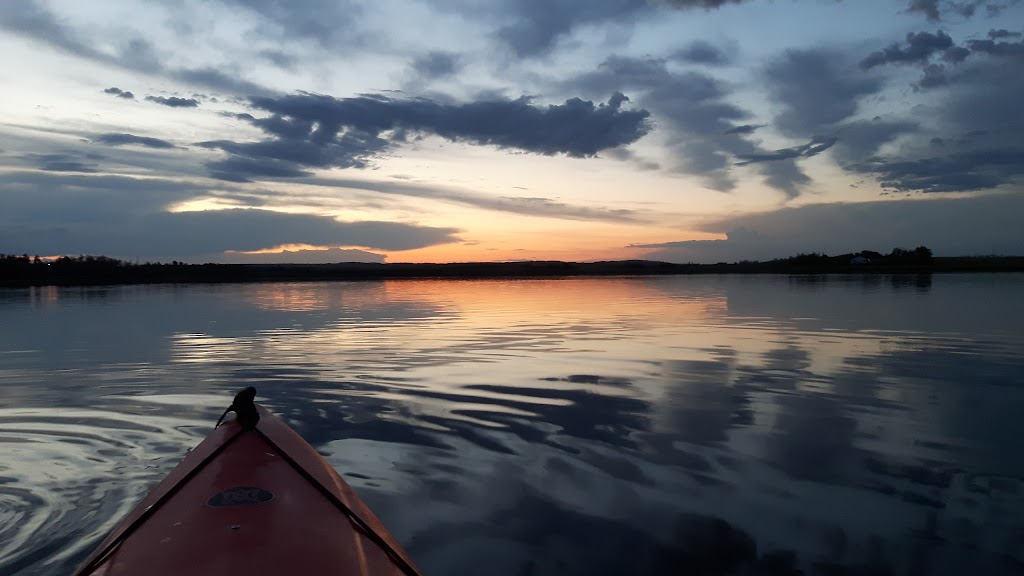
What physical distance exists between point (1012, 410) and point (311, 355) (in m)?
13.6

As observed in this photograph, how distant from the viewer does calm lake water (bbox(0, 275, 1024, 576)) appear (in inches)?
197

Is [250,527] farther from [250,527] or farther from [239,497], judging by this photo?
[239,497]

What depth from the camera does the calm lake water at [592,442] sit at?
16.4ft

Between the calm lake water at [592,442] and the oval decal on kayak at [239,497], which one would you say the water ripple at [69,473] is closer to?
the calm lake water at [592,442]

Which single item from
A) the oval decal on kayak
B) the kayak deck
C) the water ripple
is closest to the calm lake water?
the water ripple

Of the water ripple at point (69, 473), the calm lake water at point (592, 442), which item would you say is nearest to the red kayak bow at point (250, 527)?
the calm lake water at point (592, 442)

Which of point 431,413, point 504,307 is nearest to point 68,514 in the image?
point 431,413

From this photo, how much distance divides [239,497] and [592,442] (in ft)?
15.1

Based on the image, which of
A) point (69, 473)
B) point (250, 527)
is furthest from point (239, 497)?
point (69, 473)

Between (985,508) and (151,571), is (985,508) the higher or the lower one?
the lower one

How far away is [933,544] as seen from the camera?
495 centimetres

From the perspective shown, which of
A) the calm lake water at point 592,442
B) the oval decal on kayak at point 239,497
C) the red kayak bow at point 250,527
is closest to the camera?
the red kayak bow at point 250,527

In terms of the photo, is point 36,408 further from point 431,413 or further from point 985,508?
point 985,508

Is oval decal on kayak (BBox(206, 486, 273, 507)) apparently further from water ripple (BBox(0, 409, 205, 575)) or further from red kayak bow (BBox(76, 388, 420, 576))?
water ripple (BBox(0, 409, 205, 575))
